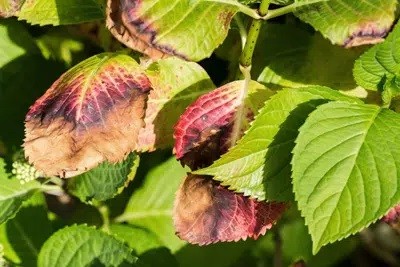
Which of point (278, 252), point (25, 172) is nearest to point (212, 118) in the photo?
point (25, 172)

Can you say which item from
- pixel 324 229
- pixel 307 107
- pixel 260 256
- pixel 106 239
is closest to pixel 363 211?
pixel 324 229

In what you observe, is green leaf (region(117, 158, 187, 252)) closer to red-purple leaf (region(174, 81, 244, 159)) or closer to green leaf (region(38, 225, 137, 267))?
green leaf (region(38, 225, 137, 267))

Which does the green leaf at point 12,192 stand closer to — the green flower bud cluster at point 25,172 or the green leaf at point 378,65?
the green flower bud cluster at point 25,172

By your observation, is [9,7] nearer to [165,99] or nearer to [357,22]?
[165,99]

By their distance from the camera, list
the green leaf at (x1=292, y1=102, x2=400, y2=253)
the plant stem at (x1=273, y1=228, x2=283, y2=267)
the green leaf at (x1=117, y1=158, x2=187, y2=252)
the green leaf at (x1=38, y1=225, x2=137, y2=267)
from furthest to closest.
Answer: the plant stem at (x1=273, y1=228, x2=283, y2=267)
the green leaf at (x1=117, y1=158, x2=187, y2=252)
the green leaf at (x1=38, y1=225, x2=137, y2=267)
the green leaf at (x1=292, y1=102, x2=400, y2=253)

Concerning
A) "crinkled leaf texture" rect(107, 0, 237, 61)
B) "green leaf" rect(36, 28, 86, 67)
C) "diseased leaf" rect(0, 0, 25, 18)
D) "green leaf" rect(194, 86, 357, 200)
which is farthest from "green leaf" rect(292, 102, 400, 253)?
"green leaf" rect(36, 28, 86, 67)

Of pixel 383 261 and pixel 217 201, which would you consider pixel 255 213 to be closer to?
pixel 217 201

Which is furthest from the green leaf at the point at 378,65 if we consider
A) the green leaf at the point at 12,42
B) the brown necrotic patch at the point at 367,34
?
the green leaf at the point at 12,42
